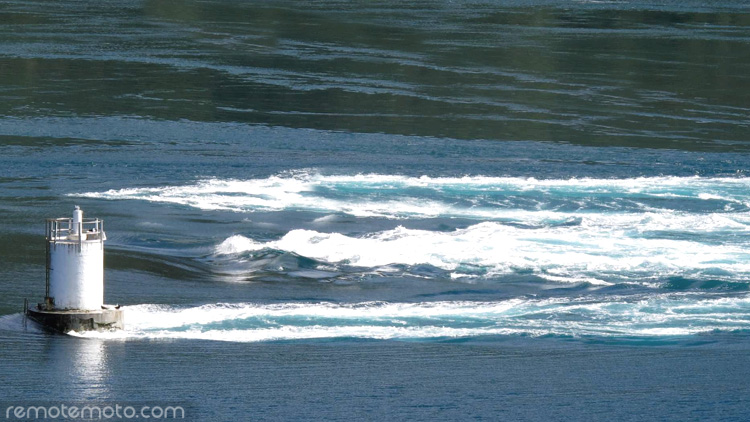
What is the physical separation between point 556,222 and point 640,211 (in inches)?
133

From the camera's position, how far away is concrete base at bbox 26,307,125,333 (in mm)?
28141

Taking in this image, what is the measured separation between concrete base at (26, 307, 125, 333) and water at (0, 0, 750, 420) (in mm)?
472

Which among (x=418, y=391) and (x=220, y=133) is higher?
(x=220, y=133)

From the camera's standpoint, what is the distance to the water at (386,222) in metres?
26.3

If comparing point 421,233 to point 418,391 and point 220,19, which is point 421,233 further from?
point 220,19

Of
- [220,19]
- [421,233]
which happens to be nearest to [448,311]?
[421,233]

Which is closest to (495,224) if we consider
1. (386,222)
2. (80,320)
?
(386,222)

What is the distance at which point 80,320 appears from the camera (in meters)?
28.2

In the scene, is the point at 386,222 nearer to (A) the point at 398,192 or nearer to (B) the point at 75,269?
(A) the point at 398,192

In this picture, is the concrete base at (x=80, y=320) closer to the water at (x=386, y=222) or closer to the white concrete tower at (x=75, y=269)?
the white concrete tower at (x=75, y=269)

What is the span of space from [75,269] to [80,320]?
42.0 inches

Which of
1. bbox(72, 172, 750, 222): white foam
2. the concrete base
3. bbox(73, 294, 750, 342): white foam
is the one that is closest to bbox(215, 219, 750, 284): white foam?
bbox(73, 294, 750, 342): white foam

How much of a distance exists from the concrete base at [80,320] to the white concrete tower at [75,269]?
19 centimetres

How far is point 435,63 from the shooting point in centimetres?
7588
